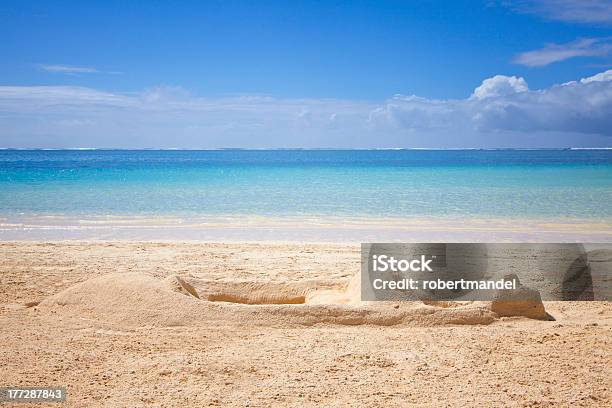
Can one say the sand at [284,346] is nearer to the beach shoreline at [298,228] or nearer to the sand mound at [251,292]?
the sand mound at [251,292]

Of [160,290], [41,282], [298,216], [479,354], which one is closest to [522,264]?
[479,354]

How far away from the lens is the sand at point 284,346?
3779 mm

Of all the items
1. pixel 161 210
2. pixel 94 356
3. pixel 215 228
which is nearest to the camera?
pixel 94 356

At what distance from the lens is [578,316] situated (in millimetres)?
5824

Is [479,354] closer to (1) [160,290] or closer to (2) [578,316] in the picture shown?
(2) [578,316]

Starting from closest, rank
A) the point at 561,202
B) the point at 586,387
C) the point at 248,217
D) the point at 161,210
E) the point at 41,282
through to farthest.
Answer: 1. the point at 586,387
2. the point at 41,282
3. the point at 248,217
4. the point at 161,210
5. the point at 561,202

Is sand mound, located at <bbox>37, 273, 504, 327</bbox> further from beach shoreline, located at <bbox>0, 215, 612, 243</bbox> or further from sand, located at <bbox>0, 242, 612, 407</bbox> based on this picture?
beach shoreline, located at <bbox>0, 215, 612, 243</bbox>

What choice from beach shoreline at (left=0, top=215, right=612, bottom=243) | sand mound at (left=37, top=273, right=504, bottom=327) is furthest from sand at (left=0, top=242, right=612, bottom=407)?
beach shoreline at (left=0, top=215, right=612, bottom=243)

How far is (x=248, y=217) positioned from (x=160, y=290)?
10.1m

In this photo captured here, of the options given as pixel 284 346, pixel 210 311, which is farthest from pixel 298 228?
pixel 284 346

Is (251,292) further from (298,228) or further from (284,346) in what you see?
(298,228)

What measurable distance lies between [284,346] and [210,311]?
108 centimetres

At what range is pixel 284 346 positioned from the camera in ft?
15.6

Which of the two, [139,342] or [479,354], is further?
[139,342]
